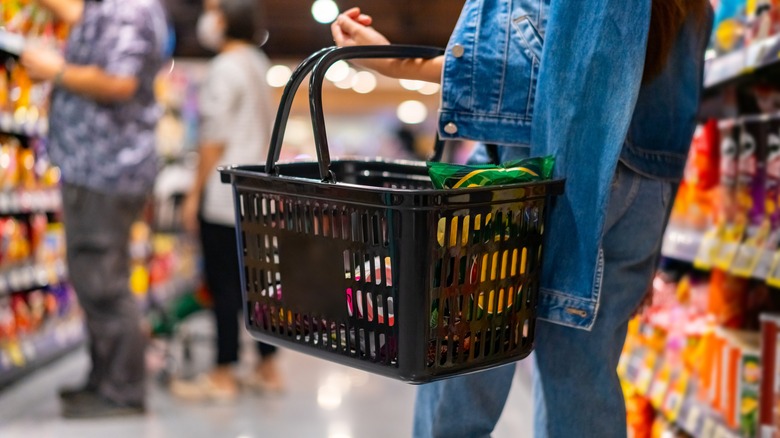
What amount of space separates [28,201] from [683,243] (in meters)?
2.68

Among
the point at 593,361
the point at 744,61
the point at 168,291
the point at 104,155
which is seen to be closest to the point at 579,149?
the point at 593,361

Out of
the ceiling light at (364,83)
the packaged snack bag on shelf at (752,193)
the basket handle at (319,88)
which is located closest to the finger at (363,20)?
the basket handle at (319,88)

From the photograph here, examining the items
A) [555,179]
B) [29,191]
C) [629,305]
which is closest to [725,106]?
[629,305]

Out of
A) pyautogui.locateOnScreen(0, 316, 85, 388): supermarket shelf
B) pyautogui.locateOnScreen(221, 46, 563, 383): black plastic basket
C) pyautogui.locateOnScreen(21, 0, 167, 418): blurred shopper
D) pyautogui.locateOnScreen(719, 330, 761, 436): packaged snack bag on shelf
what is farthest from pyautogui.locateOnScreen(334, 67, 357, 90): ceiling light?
pyautogui.locateOnScreen(221, 46, 563, 383): black plastic basket

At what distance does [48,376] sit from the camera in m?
3.88

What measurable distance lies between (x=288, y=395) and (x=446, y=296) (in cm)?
265

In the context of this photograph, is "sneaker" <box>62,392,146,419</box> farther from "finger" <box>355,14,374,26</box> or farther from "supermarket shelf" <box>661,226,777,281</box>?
"finger" <box>355,14,374,26</box>

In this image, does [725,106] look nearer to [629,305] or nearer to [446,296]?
[629,305]

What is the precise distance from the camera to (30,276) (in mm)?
3787

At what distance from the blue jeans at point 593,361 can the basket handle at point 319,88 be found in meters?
0.27

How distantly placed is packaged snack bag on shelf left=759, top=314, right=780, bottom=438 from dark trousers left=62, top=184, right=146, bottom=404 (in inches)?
84.8

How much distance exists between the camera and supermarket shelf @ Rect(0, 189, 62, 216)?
3.57 m

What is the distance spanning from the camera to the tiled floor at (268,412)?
10.1ft

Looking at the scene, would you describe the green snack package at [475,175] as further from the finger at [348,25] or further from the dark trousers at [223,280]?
the dark trousers at [223,280]
